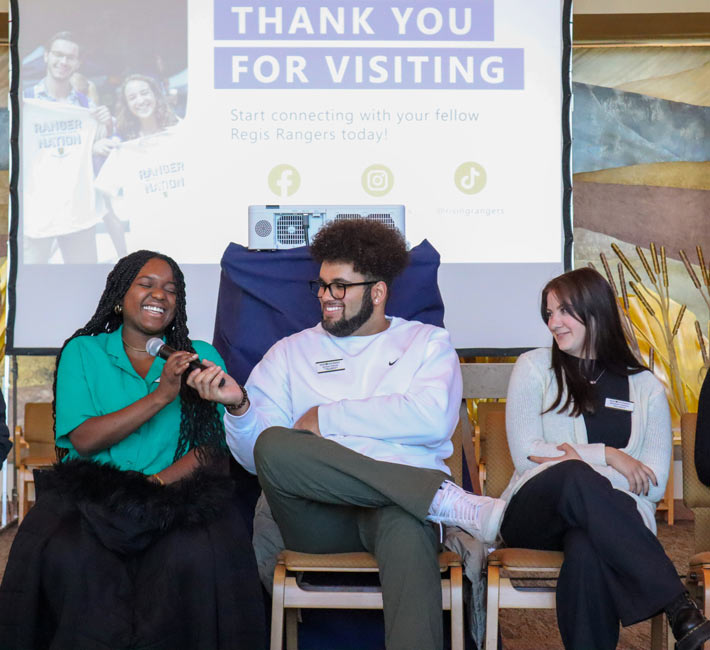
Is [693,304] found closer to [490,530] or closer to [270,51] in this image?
[270,51]

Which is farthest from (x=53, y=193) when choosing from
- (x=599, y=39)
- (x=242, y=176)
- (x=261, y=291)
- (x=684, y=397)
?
(x=684, y=397)

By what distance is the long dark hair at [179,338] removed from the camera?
2.51m

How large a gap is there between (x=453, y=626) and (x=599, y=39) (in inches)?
178

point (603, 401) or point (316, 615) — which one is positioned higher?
point (603, 401)

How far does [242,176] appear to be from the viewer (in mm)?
4418

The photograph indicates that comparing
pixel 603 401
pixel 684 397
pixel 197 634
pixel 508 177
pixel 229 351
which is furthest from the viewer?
pixel 684 397

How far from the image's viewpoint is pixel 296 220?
3219 millimetres

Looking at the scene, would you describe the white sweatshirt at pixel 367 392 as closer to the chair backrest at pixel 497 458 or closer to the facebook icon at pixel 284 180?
the chair backrest at pixel 497 458

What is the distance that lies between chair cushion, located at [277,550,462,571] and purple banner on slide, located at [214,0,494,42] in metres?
2.89

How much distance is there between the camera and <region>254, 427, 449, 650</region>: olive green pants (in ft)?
6.78

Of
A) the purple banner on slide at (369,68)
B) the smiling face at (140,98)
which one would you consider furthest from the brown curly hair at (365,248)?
the smiling face at (140,98)

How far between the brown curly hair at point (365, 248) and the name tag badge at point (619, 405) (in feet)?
2.52

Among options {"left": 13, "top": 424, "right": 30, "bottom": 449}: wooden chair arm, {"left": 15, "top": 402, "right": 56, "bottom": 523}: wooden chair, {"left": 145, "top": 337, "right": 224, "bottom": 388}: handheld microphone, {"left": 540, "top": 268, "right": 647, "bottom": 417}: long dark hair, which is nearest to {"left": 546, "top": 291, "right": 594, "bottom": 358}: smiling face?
{"left": 540, "top": 268, "right": 647, "bottom": 417}: long dark hair

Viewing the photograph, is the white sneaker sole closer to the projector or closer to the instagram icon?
the projector
